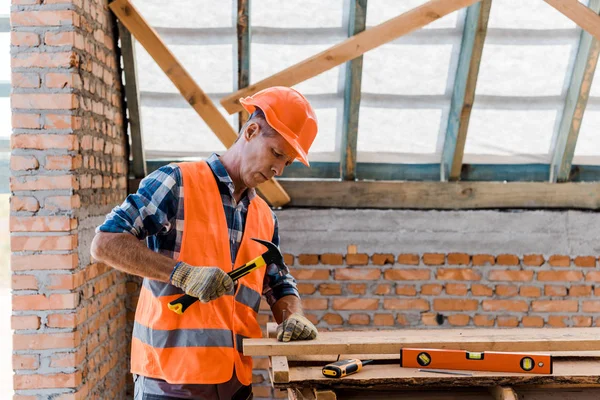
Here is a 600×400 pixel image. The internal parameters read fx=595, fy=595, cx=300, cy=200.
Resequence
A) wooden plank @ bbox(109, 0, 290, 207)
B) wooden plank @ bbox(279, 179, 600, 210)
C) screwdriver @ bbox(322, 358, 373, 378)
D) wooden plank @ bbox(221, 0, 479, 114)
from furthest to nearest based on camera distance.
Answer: wooden plank @ bbox(279, 179, 600, 210) < wooden plank @ bbox(109, 0, 290, 207) < wooden plank @ bbox(221, 0, 479, 114) < screwdriver @ bbox(322, 358, 373, 378)

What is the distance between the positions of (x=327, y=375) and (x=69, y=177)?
5.17ft

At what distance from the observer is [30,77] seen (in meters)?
2.61

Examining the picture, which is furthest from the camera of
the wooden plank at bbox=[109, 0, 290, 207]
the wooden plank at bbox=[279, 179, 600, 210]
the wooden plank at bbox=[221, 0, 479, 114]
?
the wooden plank at bbox=[279, 179, 600, 210]

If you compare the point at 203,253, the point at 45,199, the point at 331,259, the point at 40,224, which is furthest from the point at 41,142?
the point at 331,259

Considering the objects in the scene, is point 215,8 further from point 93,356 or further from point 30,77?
point 93,356

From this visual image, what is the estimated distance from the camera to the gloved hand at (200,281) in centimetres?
167

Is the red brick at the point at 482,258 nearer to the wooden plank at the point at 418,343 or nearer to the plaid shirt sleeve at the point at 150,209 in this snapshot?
the wooden plank at the point at 418,343

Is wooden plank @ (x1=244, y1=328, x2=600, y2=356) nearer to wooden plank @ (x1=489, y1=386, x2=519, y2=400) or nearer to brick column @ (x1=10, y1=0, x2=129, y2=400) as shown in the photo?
wooden plank @ (x1=489, y1=386, x2=519, y2=400)

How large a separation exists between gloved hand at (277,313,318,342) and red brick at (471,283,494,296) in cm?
220

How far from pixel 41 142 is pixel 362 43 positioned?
5.32ft

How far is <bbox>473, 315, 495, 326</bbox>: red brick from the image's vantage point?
151 inches

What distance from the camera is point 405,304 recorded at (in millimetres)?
3812

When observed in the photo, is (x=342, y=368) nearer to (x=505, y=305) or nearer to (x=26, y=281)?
(x=26, y=281)

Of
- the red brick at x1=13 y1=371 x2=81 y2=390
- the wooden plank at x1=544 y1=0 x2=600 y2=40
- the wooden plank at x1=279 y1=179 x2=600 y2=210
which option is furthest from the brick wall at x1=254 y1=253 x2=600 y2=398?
the wooden plank at x1=544 y1=0 x2=600 y2=40
